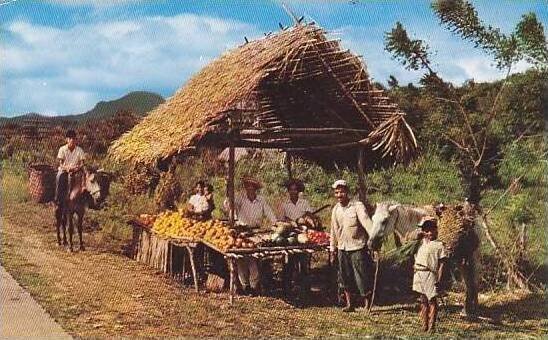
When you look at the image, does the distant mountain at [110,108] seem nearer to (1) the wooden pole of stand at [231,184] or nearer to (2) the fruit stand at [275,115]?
(2) the fruit stand at [275,115]

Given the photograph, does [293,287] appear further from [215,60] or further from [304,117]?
[215,60]

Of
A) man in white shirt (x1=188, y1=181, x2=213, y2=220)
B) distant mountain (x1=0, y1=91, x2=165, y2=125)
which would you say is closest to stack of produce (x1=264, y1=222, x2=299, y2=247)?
man in white shirt (x1=188, y1=181, x2=213, y2=220)

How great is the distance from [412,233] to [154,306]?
264 centimetres

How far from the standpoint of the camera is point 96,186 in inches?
350

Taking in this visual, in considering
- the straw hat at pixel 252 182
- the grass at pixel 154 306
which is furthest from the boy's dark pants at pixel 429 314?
the straw hat at pixel 252 182

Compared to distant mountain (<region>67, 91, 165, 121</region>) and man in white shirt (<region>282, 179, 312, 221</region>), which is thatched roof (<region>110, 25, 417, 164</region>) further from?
man in white shirt (<region>282, 179, 312, 221</region>)

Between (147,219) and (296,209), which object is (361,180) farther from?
(147,219)

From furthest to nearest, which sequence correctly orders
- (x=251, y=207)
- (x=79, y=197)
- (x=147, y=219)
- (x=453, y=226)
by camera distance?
(x=147, y=219) < (x=251, y=207) < (x=79, y=197) < (x=453, y=226)

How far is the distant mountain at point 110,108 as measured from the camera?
7.87 metres

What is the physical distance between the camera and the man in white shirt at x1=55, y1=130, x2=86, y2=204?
8.28m

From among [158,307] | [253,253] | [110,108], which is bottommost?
[158,307]

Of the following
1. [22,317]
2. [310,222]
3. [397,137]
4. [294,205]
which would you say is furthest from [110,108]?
[397,137]

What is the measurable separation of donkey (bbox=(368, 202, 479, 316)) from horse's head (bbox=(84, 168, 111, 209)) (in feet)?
9.58

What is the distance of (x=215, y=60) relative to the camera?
9.66 meters
